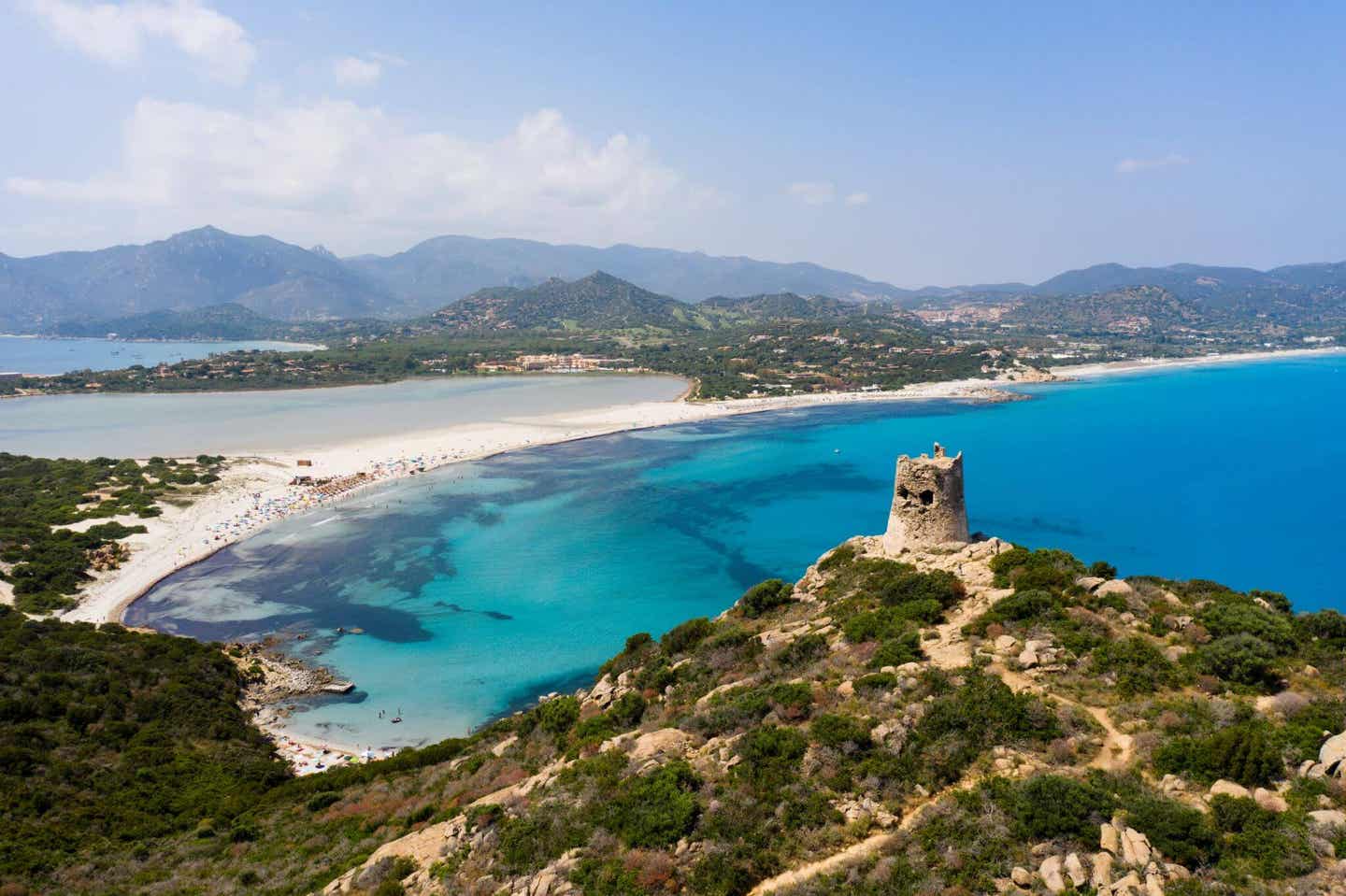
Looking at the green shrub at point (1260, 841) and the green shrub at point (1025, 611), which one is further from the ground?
the green shrub at point (1025, 611)

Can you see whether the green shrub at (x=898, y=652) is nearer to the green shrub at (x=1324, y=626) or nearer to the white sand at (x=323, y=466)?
the green shrub at (x=1324, y=626)

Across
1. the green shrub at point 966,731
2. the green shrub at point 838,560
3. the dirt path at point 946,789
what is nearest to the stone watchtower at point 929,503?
the green shrub at point 838,560

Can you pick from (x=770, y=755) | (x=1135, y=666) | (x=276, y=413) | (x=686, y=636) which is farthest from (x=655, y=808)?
(x=276, y=413)

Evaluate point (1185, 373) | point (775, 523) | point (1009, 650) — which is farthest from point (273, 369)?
point (1185, 373)

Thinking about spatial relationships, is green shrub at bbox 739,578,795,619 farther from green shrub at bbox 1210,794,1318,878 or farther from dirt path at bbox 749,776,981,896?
green shrub at bbox 1210,794,1318,878

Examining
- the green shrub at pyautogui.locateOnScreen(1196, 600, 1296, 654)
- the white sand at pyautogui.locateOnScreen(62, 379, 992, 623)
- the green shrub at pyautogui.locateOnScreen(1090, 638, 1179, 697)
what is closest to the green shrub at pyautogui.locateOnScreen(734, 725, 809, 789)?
the green shrub at pyautogui.locateOnScreen(1090, 638, 1179, 697)

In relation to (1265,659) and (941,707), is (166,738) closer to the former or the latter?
(941,707)

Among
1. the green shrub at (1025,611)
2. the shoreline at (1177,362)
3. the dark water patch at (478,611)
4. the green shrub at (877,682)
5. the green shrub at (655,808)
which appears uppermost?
the shoreline at (1177,362)
